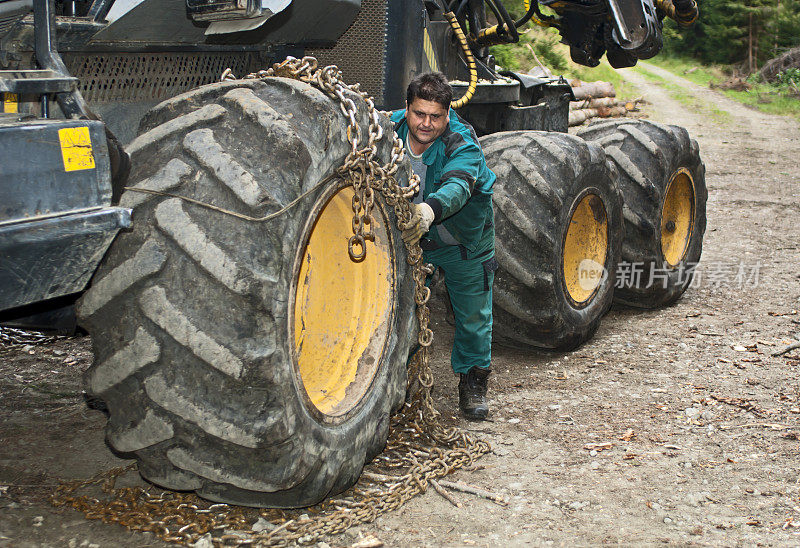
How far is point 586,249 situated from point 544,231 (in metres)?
0.80

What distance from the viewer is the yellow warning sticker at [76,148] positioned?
2283 millimetres

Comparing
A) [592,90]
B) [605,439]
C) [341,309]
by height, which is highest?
[592,90]

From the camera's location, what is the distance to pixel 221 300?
2568 mm

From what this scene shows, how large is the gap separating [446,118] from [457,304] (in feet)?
3.22

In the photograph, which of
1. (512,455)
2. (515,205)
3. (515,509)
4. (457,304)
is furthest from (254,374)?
(515,205)

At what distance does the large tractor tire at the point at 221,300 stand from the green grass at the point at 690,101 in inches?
810

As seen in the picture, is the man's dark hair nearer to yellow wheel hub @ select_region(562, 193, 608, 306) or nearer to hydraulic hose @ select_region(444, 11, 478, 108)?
hydraulic hose @ select_region(444, 11, 478, 108)

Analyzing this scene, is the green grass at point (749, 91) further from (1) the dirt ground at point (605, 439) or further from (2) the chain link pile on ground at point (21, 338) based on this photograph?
(2) the chain link pile on ground at point (21, 338)

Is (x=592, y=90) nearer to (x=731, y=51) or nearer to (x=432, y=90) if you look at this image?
(x=432, y=90)

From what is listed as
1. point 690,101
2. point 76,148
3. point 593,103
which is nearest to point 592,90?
point 593,103

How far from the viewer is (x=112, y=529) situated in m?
2.99

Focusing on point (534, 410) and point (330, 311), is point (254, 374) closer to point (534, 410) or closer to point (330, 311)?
point (330, 311)

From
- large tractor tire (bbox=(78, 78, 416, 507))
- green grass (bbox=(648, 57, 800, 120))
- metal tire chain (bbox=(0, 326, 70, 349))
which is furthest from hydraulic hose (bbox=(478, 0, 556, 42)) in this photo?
green grass (bbox=(648, 57, 800, 120))

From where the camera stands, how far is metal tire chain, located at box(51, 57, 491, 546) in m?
3.01
